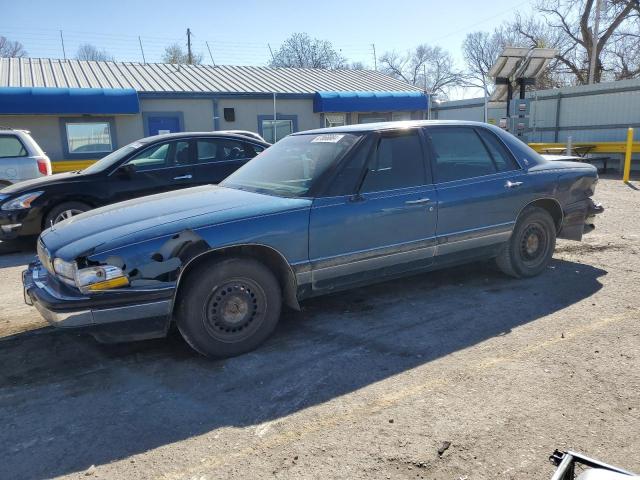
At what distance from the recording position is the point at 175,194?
4457mm

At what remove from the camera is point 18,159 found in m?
8.76

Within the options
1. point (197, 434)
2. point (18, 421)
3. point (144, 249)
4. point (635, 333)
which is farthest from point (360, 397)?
point (635, 333)

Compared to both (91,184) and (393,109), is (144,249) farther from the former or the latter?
(393,109)

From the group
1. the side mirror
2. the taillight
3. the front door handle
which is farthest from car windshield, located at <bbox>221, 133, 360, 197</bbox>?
the taillight

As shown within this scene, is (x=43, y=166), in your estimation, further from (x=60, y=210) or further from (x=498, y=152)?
(x=498, y=152)

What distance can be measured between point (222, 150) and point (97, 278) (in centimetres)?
511

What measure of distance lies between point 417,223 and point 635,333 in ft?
6.10

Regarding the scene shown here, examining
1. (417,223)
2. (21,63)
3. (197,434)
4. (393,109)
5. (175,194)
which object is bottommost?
(197,434)

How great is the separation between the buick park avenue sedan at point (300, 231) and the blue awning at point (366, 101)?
14.3 meters

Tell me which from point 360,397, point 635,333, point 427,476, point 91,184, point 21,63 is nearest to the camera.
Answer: point 427,476

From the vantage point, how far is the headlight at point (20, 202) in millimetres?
7066

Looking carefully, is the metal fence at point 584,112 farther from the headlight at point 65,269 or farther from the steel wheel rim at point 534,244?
the headlight at point 65,269

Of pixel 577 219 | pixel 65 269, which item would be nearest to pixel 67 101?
pixel 65 269

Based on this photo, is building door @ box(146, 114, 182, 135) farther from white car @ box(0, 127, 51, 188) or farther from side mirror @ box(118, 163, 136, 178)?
side mirror @ box(118, 163, 136, 178)
